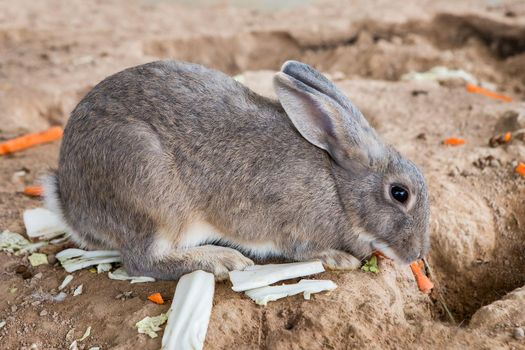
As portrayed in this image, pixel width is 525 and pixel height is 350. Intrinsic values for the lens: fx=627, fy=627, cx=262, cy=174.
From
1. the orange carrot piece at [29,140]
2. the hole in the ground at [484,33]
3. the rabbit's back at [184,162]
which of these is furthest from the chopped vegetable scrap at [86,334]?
the hole in the ground at [484,33]

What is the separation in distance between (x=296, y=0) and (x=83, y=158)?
22.8ft

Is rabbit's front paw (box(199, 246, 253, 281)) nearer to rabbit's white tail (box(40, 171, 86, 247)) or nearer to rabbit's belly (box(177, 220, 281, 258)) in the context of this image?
rabbit's belly (box(177, 220, 281, 258))

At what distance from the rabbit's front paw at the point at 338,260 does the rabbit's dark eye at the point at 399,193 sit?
485mm

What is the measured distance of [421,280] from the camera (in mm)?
4230

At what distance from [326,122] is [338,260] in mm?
885

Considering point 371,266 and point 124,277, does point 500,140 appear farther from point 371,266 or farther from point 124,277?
point 124,277

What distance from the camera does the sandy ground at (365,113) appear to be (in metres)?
3.55

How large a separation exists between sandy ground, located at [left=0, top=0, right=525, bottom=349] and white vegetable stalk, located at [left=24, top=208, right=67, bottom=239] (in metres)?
0.12

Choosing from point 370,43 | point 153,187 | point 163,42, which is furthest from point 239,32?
point 153,187

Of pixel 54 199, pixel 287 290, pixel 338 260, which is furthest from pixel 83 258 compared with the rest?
pixel 338 260

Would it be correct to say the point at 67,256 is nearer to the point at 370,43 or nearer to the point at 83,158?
the point at 83,158

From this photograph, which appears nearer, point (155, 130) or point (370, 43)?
point (155, 130)

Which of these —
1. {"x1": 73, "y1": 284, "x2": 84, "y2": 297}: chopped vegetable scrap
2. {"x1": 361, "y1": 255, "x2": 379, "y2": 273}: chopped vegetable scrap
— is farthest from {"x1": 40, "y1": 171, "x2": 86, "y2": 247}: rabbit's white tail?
{"x1": 361, "y1": 255, "x2": 379, "y2": 273}: chopped vegetable scrap

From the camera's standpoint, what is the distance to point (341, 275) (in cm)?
395
